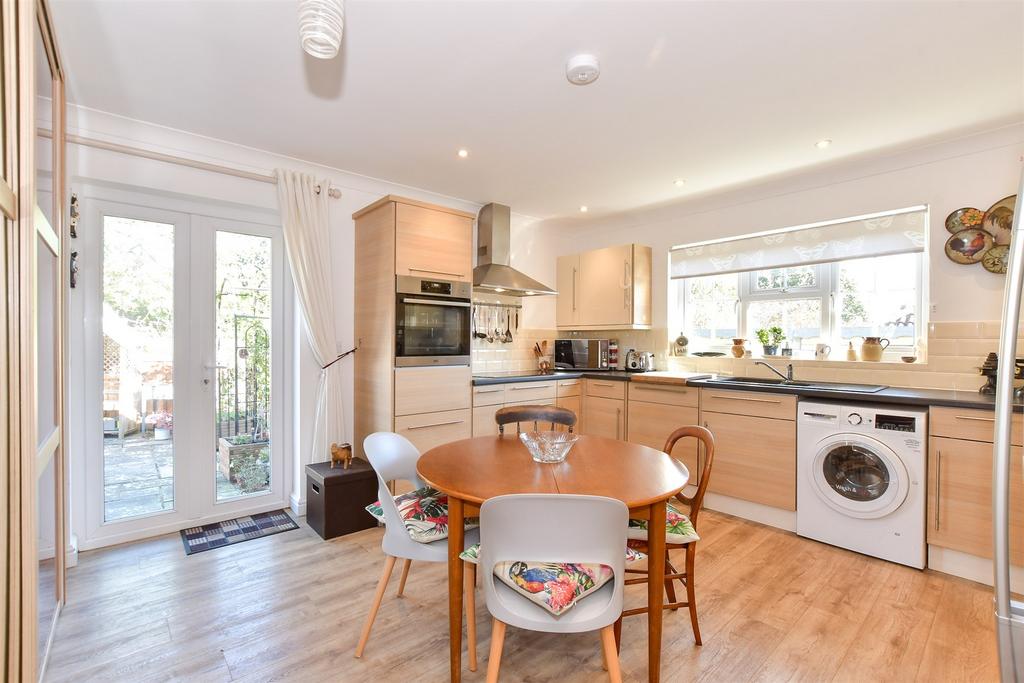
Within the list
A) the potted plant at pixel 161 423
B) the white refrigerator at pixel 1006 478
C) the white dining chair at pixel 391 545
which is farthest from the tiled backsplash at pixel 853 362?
the white dining chair at pixel 391 545

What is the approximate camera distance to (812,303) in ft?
12.0

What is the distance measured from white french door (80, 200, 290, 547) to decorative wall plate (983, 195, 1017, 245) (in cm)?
460

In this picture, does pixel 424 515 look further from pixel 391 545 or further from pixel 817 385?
pixel 817 385

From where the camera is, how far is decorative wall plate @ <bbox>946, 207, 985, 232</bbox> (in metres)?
2.85

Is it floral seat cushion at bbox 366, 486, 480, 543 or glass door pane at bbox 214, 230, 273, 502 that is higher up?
glass door pane at bbox 214, 230, 273, 502

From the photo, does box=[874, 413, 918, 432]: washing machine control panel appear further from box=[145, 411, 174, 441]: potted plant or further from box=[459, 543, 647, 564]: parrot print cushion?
box=[145, 411, 174, 441]: potted plant

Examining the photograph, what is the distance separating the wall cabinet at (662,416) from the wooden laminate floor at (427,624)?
3.06 ft

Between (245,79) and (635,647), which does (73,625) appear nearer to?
(635,647)

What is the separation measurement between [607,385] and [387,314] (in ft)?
6.72

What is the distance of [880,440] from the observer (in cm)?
Result: 265

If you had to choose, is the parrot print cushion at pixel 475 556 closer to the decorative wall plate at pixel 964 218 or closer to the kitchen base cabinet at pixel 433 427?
the kitchen base cabinet at pixel 433 427

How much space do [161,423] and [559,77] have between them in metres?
3.14

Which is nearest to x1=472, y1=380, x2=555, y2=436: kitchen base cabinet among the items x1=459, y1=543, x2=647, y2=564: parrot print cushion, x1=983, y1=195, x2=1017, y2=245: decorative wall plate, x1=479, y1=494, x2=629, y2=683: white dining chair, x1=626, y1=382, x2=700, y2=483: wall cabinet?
x1=626, y1=382, x2=700, y2=483: wall cabinet

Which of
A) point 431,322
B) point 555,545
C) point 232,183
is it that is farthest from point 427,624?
point 232,183
